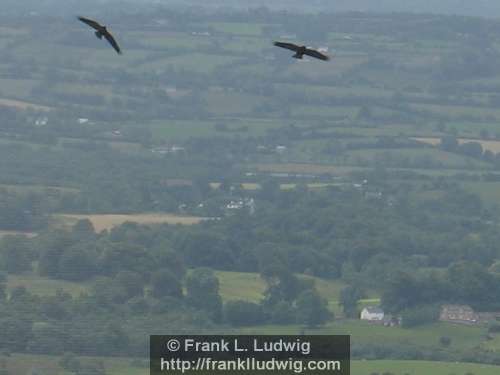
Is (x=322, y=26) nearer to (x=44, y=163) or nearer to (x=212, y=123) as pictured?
(x=212, y=123)

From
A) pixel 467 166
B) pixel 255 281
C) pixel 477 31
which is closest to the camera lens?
pixel 255 281

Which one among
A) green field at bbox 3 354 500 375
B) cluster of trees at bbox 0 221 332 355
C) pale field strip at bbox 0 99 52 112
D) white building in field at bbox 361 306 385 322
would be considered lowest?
white building in field at bbox 361 306 385 322

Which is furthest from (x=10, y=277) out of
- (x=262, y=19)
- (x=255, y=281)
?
(x=262, y=19)

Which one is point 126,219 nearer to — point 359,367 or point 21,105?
point 359,367

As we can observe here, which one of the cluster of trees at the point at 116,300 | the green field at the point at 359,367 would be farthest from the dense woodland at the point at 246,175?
the green field at the point at 359,367

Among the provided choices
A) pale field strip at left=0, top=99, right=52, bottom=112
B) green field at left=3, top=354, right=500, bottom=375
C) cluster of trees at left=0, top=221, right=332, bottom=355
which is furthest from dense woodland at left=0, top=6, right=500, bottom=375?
green field at left=3, top=354, right=500, bottom=375

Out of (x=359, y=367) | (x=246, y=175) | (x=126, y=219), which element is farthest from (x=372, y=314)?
(x=246, y=175)

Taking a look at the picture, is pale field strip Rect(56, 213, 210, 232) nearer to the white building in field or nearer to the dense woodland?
the dense woodland

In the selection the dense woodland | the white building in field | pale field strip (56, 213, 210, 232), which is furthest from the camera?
pale field strip (56, 213, 210, 232)

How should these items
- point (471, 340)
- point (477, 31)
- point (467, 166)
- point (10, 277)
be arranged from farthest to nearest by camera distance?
point (477, 31), point (467, 166), point (10, 277), point (471, 340)
